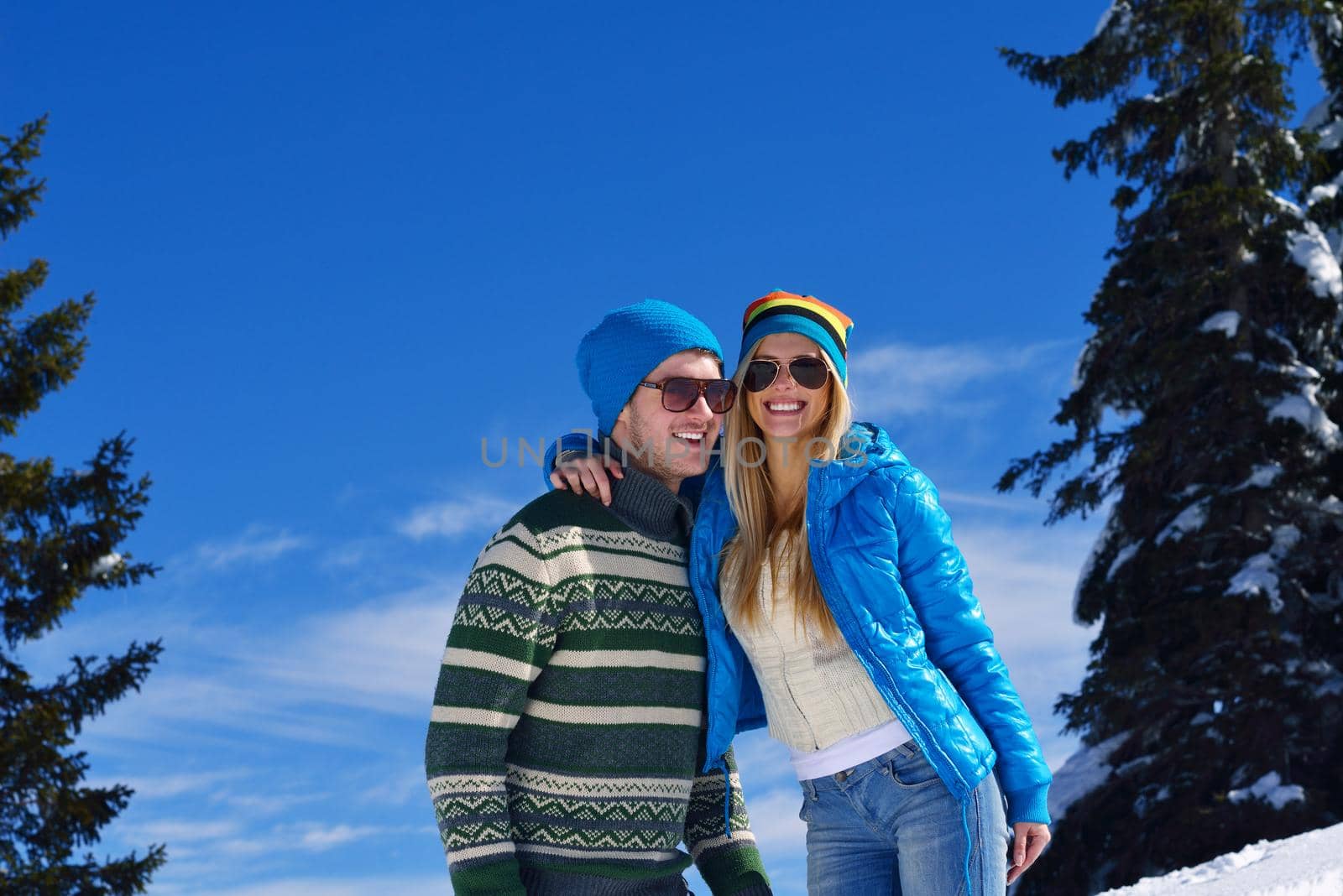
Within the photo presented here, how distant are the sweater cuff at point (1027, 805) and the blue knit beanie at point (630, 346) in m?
1.54

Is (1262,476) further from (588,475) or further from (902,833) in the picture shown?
(588,475)

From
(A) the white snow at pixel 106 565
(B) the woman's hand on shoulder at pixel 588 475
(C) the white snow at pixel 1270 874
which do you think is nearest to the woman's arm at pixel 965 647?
(B) the woman's hand on shoulder at pixel 588 475

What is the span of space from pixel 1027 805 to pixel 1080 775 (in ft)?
37.1

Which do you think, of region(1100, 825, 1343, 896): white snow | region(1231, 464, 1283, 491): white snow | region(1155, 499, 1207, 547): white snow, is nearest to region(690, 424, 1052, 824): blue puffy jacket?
region(1100, 825, 1343, 896): white snow

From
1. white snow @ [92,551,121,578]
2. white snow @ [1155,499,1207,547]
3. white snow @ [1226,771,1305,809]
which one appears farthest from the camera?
white snow @ [92,551,121,578]

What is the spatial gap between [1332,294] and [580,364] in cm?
1212

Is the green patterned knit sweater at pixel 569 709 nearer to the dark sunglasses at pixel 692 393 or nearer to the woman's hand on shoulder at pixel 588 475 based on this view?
the woman's hand on shoulder at pixel 588 475

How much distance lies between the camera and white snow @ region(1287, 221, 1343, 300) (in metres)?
13.1

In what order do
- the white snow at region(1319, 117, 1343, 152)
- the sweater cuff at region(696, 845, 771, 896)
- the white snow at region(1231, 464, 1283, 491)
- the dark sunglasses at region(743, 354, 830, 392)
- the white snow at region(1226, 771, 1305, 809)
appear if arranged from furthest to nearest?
the white snow at region(1319, 117, 1343, 152)
the white snow at region(1231, 464, 1283, 491)
the white snow at region(1226, 771, 1305, 809)
the sweater cuff at region(696, 845, 771, 896)
the dark sunglasses at region(743, 354, 830, 392)

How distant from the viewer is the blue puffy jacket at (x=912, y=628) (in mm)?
3102

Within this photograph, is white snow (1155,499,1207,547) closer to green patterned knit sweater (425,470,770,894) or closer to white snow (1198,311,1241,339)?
white snow (1198,311,1241,339)

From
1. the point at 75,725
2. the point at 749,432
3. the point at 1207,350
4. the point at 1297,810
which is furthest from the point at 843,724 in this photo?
the point at 75,725

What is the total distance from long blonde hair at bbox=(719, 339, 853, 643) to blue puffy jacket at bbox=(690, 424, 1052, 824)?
59 mm

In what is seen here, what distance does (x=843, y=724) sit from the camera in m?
3.22
